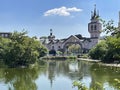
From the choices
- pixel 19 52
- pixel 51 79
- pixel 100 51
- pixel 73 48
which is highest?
pixel 73 48

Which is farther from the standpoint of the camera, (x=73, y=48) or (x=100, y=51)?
(x=73, y=48)

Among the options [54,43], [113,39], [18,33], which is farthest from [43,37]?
[113,39]

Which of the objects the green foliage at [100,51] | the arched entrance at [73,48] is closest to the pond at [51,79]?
the green foliage at [100,51]

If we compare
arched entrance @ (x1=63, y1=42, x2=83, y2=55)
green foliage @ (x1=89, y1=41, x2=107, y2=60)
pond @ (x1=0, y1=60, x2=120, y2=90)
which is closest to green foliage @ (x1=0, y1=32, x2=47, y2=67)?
pond @ (x1=0, y1=60, x2=120, y2=90)

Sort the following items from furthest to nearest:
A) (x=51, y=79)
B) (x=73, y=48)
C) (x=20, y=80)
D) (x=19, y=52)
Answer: (x=73, y=48), (x=19, y=52), (x=51, y=79), (x=20, y=80)

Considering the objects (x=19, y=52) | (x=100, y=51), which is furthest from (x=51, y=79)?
(x=100, y=51)

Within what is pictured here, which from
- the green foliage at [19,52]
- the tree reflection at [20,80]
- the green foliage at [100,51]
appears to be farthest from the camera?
the green foliage at [100,51]

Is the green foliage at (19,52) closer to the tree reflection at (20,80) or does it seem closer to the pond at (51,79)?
the pond at (51,79)

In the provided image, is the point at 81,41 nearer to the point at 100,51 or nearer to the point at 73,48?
the point at 73,48

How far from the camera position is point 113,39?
521cm

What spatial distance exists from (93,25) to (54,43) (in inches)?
708

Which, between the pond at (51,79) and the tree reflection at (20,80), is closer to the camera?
the pond at (51,79)

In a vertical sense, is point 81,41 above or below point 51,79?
above

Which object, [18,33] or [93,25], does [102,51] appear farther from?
[93,25]
